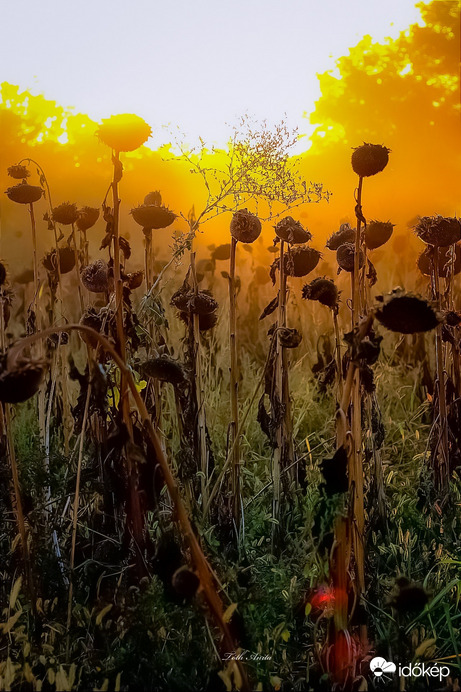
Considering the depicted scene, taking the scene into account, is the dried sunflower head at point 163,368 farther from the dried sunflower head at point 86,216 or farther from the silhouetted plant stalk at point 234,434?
the dried sunflower head at point 86,216

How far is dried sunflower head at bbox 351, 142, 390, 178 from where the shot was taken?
63.9 inches

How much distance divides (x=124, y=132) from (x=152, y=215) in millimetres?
473

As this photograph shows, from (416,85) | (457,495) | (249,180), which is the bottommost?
(457,495)

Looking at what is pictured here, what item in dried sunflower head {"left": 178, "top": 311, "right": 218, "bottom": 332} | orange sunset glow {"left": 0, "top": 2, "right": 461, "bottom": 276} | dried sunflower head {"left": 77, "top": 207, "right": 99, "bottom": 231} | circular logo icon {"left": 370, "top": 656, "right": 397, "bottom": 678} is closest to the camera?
circular logo icon {"left": 370, "top": 656, "right": 397, "bottom": 678}

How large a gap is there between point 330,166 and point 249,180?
159 inches

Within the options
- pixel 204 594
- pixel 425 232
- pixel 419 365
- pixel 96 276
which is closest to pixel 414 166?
pixel 419 365

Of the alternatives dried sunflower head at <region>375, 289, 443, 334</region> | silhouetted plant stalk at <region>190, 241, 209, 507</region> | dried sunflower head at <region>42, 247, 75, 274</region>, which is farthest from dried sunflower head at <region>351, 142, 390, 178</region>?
dried sunflower head at <region>42, 247, 75, 274</region>

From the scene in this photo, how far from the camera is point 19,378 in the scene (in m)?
0.86

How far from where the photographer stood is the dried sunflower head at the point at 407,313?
964 millimetres

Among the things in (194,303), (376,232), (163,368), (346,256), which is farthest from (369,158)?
(163,368)

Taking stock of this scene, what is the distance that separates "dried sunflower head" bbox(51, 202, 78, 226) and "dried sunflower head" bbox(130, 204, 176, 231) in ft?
0.97

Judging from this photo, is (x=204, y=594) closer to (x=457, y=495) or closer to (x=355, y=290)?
(x=355, y=290)

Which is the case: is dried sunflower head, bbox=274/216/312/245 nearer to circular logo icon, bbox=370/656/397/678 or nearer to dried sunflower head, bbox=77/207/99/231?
dried sunflower head, bbox=77/207/99/231

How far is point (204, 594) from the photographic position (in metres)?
1.02
